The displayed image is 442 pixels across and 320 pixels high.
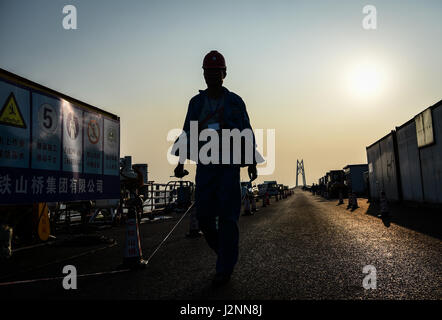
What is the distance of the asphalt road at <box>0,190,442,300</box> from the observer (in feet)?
10.00

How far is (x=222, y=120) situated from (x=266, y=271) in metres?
1.76

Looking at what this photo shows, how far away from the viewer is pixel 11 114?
5.16 m

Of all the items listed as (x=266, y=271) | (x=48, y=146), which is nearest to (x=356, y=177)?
(x=48, y=146)

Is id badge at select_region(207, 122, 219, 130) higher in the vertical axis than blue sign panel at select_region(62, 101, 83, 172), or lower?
lower

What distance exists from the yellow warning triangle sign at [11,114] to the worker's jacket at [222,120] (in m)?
2.73

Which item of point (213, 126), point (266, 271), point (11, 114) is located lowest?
point (266, 271)

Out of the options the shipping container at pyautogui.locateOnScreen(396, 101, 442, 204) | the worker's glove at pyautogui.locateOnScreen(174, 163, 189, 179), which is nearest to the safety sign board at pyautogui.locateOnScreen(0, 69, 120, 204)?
the worker's glove at pyautogui.locateOnScreen(174, 163, 189, 179)

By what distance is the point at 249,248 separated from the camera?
585 cm

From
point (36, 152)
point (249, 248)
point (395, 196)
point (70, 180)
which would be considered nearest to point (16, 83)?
point (36, 152)

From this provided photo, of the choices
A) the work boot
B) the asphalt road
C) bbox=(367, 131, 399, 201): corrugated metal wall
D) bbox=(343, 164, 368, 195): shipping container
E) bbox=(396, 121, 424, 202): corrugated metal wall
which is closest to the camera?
the asphalt road

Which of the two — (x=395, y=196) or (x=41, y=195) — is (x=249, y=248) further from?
(x=395, y=196)

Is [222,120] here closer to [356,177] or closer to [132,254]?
[132,254]

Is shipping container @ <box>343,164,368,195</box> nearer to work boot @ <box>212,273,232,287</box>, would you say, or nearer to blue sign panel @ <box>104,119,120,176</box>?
blue sign panel @ <box>104,119,120,176</box>

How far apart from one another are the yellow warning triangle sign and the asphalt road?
2089 millimetres
